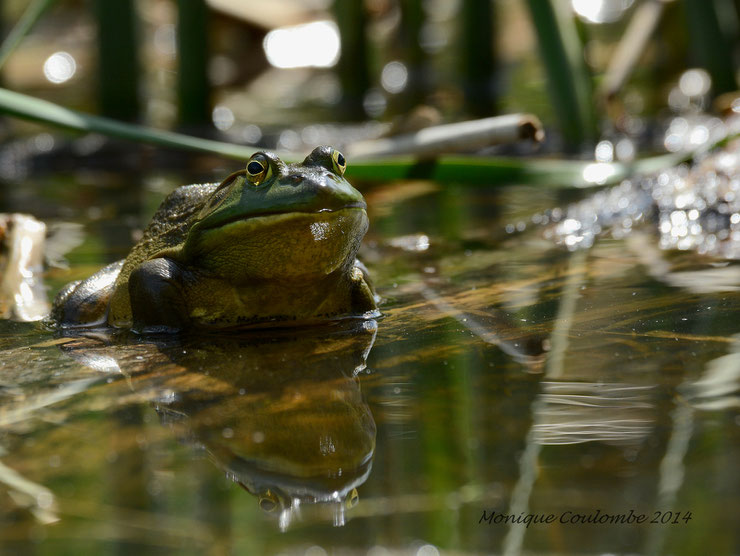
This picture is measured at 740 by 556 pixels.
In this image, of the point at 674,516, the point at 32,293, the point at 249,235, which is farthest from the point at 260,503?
the point at 32,293

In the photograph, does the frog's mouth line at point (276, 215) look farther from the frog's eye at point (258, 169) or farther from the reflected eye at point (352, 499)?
the reflected eye at point (352, 499)

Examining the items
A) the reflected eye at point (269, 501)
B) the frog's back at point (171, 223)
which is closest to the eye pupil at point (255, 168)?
the frog's back at point (171, 223)

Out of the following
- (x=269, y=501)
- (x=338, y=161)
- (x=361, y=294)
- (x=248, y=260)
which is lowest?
(x=361, y=294)

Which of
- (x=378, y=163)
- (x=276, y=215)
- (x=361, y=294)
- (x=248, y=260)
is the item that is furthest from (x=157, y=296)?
(x=378, y=163)

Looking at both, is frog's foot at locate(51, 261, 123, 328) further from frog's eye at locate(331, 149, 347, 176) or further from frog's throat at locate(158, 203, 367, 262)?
frog's eye at locate(331, 149, 347, 176)

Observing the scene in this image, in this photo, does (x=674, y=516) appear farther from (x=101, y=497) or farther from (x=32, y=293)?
(x=32, y=293)

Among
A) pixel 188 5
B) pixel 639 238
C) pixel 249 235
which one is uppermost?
pixel 188 5

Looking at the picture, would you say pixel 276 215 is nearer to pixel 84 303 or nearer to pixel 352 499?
pixel 84 303
